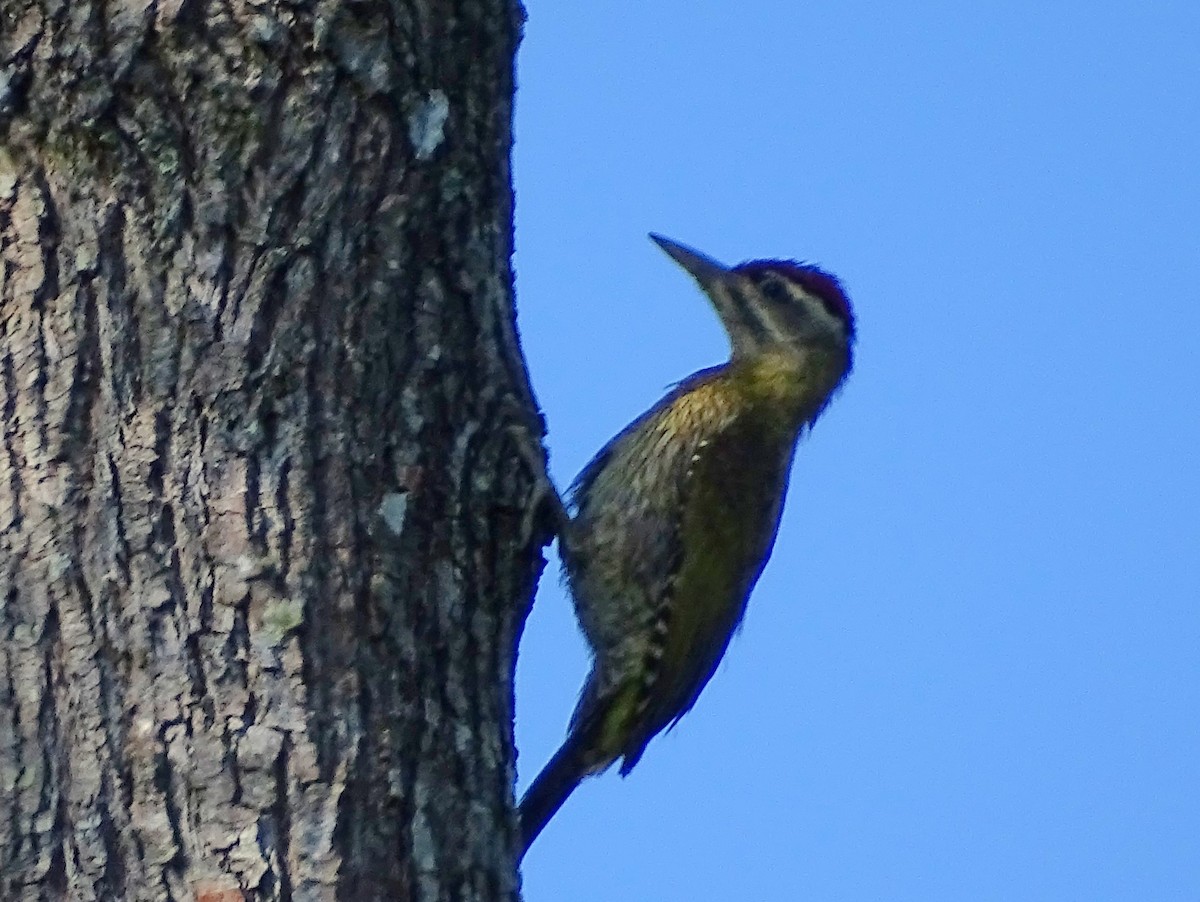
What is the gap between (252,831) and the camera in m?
2.39

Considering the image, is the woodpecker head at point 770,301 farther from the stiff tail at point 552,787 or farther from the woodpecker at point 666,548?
the stiff tail at point 552,787

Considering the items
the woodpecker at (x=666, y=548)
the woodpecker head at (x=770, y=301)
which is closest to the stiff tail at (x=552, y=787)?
the woodpecker at (x=666, y=548)

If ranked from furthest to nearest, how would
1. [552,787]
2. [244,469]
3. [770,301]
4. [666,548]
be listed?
[770,301]
[666,548]
[552,787]
[244,469]

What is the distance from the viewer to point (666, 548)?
4793mm

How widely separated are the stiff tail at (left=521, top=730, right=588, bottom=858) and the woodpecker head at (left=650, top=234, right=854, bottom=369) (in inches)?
56.2

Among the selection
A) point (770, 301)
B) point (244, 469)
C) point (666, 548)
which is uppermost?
point (770, 301)

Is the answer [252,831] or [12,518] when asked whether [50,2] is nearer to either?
[12,518]

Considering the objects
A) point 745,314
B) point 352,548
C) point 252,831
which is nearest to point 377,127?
point 352,548

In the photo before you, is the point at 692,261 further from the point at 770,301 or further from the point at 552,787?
the point at 552,787

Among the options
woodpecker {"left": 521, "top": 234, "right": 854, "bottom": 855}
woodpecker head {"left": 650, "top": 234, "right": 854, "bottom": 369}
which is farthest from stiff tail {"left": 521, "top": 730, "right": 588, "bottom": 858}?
woodpecker head {"left": 650, "top": 234, "right": 854, "bottom": 369}

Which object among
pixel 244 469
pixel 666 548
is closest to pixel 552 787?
pixel 666 548

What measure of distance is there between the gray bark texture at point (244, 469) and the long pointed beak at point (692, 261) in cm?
245

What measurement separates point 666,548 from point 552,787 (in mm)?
776

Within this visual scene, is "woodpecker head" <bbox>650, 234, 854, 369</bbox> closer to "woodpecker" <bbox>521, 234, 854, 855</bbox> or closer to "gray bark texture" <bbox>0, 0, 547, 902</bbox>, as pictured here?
"woodpecker" <bbox>521, 234, 854, 855</bbox>
